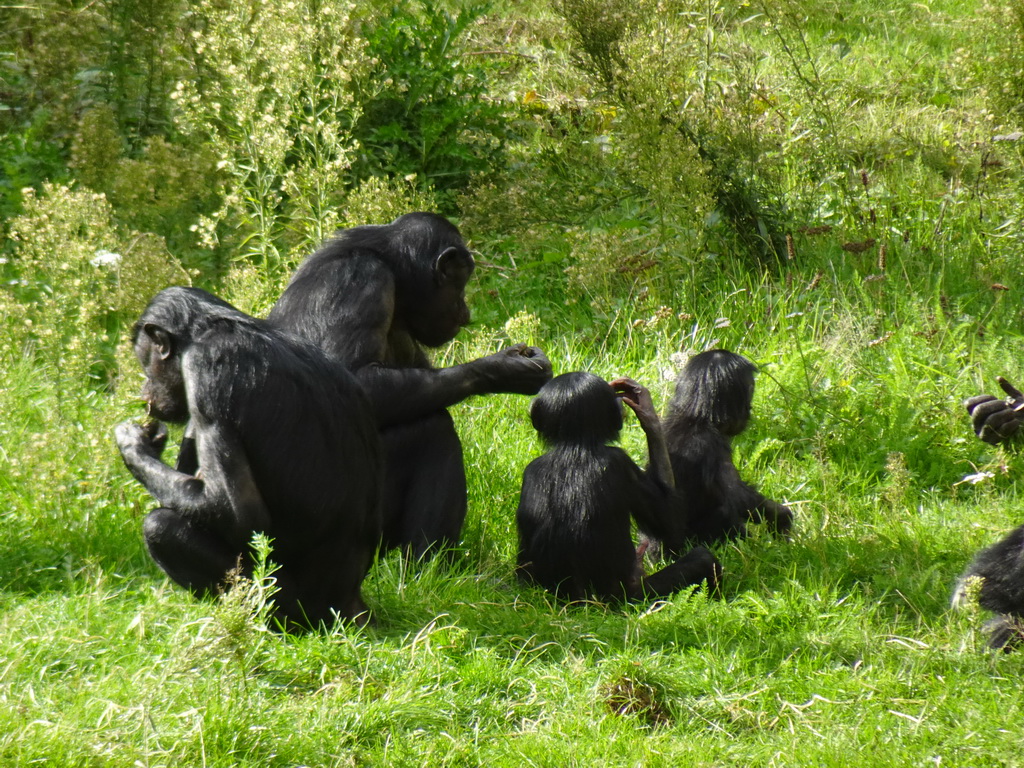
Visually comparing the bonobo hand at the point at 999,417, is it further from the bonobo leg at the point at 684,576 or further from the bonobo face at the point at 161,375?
the bonobo face at the point at 161,375

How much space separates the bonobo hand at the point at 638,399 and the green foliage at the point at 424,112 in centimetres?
392

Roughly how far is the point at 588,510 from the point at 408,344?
1.29m

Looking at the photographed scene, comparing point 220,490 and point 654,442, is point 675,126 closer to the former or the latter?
point 654,442

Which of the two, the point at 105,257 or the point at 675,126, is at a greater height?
the point at 675,126

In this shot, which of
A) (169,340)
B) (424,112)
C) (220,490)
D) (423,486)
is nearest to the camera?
(220,490)

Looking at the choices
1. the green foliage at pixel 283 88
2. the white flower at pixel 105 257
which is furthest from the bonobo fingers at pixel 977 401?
the white flower at pixel 105 257

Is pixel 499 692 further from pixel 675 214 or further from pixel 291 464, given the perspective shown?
pixel 675 214

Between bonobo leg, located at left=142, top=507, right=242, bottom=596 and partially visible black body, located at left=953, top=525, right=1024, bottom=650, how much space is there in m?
2.70

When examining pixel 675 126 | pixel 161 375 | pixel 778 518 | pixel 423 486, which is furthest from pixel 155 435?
pixel 675 126

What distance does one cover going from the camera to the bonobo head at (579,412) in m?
5.21

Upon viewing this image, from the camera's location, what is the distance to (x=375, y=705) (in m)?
3.79

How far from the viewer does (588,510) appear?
5.10m

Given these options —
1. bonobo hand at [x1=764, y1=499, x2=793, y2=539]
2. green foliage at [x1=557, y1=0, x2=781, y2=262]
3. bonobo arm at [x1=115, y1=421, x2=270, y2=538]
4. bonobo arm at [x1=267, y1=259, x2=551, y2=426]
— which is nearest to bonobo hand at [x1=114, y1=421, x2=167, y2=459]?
bonobo arm at [x1=115, y1=421, x2=270, y2=538]

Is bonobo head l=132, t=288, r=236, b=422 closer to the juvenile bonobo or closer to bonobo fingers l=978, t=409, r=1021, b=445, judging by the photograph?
the juvenile bonobo
